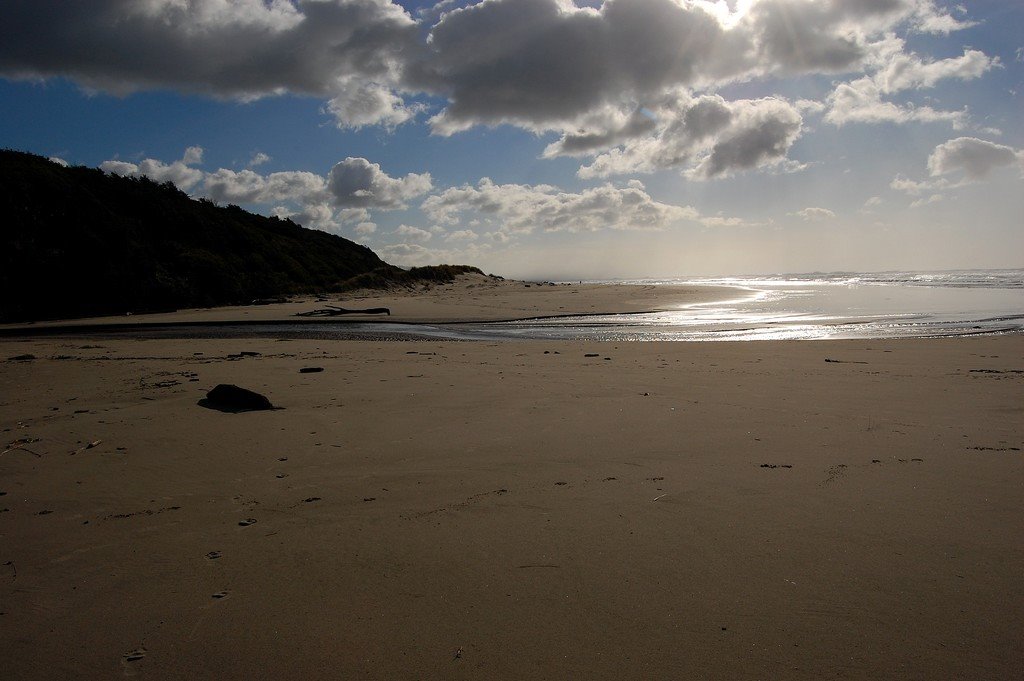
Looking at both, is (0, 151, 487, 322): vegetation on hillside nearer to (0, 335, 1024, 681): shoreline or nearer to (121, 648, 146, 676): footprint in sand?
(0, 335, 1024, 681): shoreline

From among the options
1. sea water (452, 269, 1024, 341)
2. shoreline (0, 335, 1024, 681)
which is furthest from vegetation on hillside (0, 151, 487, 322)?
shoreline (0, 335, 1024, 681)

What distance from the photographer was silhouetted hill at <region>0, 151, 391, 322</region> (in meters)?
20.7

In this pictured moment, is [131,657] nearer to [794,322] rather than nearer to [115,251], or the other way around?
[794,322]

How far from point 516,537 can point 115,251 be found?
1025 inches

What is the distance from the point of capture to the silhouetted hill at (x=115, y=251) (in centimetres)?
2073

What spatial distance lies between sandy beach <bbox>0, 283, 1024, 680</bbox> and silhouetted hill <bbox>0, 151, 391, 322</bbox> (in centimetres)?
1881

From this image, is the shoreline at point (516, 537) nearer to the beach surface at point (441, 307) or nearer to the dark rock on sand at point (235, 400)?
the dark rock on sand at point (235, 400)

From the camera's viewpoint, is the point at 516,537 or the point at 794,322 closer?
the point at 516,537

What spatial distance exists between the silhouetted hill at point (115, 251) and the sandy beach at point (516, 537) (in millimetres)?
18806

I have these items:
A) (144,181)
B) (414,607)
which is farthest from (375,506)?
(144,181)

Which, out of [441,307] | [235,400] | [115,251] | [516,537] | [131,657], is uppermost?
[115,251]

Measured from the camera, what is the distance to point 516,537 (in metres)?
2.99

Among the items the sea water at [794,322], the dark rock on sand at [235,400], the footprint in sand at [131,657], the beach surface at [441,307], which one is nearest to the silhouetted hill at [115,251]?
the beach surface at [441,307]

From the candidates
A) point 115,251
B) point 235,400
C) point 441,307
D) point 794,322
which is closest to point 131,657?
point 235,400
